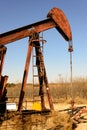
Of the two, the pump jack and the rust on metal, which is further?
the rust on metal

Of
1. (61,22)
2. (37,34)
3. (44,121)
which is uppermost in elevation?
(61,22)

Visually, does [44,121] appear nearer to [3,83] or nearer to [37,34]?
[3,83]

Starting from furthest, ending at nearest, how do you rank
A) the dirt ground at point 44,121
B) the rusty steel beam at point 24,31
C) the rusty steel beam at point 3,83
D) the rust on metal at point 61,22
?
the rust on metal at point 61,22 < the rusty steel beam at point 24,31 < the rusty steel beam at point 3,83 < the dirt ground at point 44,121

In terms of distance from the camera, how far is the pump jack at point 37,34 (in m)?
11.9

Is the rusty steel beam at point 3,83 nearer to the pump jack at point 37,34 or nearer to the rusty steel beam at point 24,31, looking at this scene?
the pump jack at point 37,34

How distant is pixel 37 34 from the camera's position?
12.2m

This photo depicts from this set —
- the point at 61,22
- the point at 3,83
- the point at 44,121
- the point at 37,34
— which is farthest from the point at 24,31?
the point at 44,121

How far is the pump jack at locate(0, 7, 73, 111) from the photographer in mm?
11859

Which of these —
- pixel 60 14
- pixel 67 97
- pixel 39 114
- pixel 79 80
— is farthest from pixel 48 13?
pixel 79 80

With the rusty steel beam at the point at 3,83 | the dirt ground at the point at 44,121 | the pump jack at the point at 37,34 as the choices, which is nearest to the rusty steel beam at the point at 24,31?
the pump jack at the point at 37,34

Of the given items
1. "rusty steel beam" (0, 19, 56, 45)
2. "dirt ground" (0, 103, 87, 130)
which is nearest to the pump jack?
"rusty steel beam" (0, 19, 56, 45)

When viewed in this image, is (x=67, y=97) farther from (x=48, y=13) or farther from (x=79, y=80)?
(x=48, y=13)

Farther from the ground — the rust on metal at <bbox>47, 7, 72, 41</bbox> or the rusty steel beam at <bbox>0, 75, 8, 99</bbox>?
the rust on metal at <bbox>47, 7, 72, 41</bbox>

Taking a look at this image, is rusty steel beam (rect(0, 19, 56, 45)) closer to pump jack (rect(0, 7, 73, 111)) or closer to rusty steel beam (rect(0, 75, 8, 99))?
pump jack (rect(0, 7, 73, 111))
